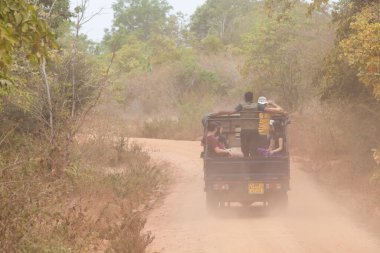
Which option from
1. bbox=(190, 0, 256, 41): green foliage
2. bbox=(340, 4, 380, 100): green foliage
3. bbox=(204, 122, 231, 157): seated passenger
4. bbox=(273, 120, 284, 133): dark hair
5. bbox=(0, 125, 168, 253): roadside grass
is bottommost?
bbox=(0, 125, 168, 253): roadside grass

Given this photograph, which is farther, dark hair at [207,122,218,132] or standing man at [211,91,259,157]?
dark hair at [207,122,218,132]

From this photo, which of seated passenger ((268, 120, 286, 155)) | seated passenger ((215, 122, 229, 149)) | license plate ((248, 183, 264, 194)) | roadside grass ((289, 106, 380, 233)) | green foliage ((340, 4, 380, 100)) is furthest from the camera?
roadside grass ((289, 106, 380, 233))

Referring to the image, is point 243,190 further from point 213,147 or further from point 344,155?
point 344,155

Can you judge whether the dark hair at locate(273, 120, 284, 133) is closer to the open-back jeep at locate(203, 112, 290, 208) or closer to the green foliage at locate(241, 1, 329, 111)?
the open-back jeep at locate(203, 112, 290, 208)

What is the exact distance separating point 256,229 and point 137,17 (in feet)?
252

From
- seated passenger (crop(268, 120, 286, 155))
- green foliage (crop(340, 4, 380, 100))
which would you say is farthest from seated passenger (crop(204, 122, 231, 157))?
green foliage (crop(340, 4, 380, 100))

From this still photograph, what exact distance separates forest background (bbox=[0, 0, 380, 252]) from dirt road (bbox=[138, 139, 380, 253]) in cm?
70

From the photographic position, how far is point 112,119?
1789cm

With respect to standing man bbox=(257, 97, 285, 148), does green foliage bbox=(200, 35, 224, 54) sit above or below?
above

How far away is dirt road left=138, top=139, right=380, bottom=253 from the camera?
972cm

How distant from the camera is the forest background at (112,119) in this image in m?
7.50

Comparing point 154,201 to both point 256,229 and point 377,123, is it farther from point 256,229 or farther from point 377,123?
point 377,123

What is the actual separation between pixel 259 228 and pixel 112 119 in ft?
25.6

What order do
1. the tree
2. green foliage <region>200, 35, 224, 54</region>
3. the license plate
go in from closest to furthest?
the license plate, green foliage <region>200, 35, 224, 54</region>, the tree
